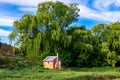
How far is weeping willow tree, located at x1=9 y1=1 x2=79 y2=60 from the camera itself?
3850 centimetres

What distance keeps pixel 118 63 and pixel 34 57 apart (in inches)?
516

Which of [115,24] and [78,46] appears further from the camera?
[115,24]

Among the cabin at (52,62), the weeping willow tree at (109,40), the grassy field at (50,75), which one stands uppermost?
the weeping willow tree at (109,40)

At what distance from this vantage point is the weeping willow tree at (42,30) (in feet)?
126

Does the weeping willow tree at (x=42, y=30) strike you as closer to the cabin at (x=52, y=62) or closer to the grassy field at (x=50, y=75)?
the cabin at (x=52, y=62)

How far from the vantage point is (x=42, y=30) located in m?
39.6

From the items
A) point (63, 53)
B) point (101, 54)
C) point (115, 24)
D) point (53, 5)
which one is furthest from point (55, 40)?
point (115, 24)

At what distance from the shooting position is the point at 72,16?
41906 mm

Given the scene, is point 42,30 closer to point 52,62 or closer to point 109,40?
point 52,62

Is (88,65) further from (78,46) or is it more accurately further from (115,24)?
(115,24)

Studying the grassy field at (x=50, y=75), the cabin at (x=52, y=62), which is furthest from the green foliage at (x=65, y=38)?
the grassy field at (x=50, y=75)

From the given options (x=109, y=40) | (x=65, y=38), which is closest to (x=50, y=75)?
(x=65, y=38)

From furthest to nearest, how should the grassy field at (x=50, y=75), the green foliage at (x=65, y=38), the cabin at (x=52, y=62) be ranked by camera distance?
the green foliage at (x=65, y=38)
the cabin at (x=52, y=62)
the grassy field at (x=50, y=75)

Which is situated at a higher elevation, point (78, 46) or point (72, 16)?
point (72, 16)
